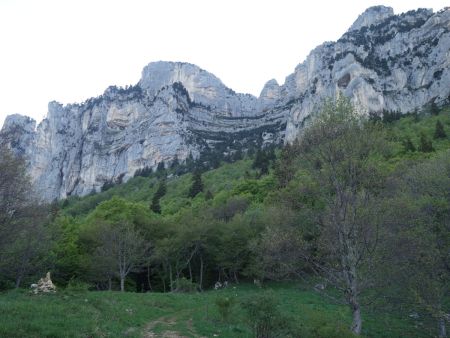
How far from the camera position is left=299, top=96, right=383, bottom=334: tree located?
A: 15.4 m

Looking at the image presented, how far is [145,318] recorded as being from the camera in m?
18.3

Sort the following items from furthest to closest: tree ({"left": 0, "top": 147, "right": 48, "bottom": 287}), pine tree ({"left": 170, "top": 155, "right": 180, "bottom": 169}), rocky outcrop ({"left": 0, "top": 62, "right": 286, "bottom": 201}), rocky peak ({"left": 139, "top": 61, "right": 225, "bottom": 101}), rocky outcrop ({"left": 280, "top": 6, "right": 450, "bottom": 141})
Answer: rocky peak ({"left": 139, "top": 61, "right": 225, "bottom": 101})
rocky outcrop ({"left": 0, "top": 62, "right": 286, "bottom": 201})
pine tree ({"left": 170, "top": 155, "right": 180, "bottom": 169})
rocky outcrop ({"left": 280, "top": 6, "right": 450, "bottom": 141})
tree ({"left": 0, "top": 147, "right": 48, "bottom": 287})

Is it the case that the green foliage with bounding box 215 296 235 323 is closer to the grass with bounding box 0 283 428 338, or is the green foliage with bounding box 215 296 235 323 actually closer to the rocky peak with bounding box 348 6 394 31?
the grass with bounding box 0 283 428 338

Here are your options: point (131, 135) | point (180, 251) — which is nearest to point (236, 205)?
point (180, 251)

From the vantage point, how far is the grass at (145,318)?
11711 mm

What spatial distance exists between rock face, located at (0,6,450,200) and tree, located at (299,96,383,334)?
102332mm

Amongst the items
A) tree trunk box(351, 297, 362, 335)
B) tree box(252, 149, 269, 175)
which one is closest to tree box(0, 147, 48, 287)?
tree trunk box(351, 297, 362, 335)

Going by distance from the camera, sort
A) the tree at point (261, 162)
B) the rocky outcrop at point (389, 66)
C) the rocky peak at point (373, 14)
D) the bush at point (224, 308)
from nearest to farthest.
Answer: the bush at point (224, 308) → the tree at point (261, 162) → the rocky outcrop at point (389, 66) → the rocky peak at point (373, 14)

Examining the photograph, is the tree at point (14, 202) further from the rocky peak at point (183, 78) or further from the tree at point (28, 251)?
the rocky peak at point (183, 78)

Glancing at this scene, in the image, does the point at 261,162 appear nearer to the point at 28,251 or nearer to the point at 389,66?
the point at 389,66

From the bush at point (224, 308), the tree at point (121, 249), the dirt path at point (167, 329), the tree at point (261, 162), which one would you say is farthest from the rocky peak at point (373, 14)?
the dirt path at point (167, 329)

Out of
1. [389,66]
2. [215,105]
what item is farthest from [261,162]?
[215,105]

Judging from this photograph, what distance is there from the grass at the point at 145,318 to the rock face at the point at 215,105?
328 ft

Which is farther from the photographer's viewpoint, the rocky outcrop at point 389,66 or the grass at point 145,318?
the rocky outcrop at point 389,66
